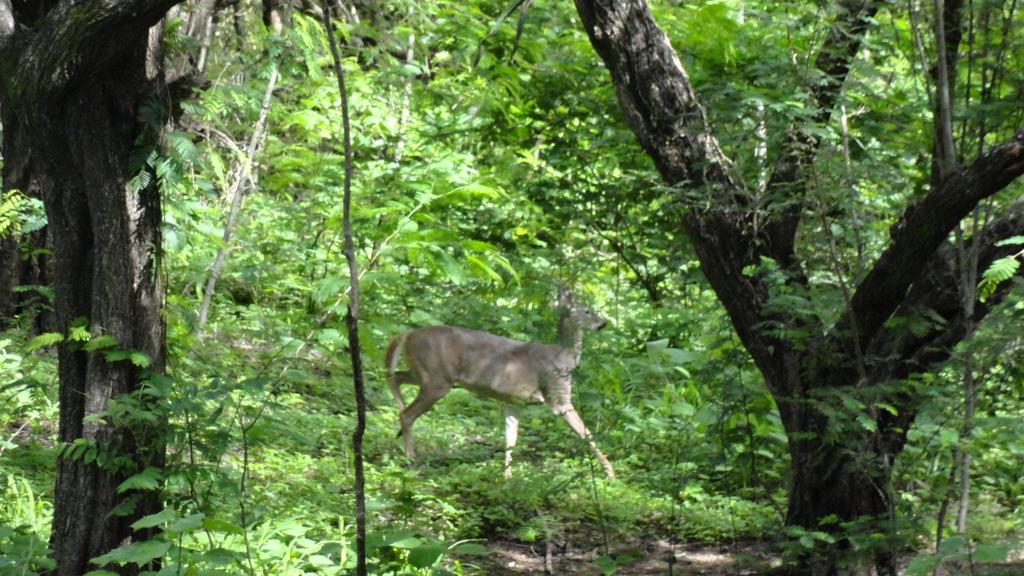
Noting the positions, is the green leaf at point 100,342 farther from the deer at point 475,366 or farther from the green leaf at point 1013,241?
the deer at point 475,366

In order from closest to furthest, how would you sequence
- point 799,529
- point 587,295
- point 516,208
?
point 799,529, point 587,295, point 516,208

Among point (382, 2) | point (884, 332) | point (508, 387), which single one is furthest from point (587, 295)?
point (382, 2)

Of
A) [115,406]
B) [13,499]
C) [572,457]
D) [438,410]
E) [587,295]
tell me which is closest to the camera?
[115,406]

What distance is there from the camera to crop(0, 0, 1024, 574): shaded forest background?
4672 millimetres

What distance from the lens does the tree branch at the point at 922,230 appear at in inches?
170

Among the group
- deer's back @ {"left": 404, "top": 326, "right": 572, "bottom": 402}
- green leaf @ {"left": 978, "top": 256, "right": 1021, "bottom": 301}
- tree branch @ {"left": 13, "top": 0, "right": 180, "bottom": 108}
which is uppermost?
tree branch @ {"left": 13, "top": 0, "right": 180, "bottom": 108}

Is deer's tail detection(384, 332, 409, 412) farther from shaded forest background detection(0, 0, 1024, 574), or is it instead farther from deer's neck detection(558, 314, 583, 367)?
deer's neck detection(558, 314, 583, 367)

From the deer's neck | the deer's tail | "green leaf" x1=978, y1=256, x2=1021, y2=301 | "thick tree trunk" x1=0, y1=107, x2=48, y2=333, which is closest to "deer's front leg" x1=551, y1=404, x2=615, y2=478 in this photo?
the deer's neck

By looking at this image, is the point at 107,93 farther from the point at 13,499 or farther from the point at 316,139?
the point at 316,139

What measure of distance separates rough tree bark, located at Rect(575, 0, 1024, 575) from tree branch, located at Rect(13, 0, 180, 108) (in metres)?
2.65

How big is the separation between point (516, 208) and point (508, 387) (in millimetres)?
1814

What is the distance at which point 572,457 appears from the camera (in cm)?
727

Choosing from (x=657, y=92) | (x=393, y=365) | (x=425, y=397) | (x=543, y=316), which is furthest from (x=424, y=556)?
(x=393, y=365)

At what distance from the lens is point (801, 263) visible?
215 inches
